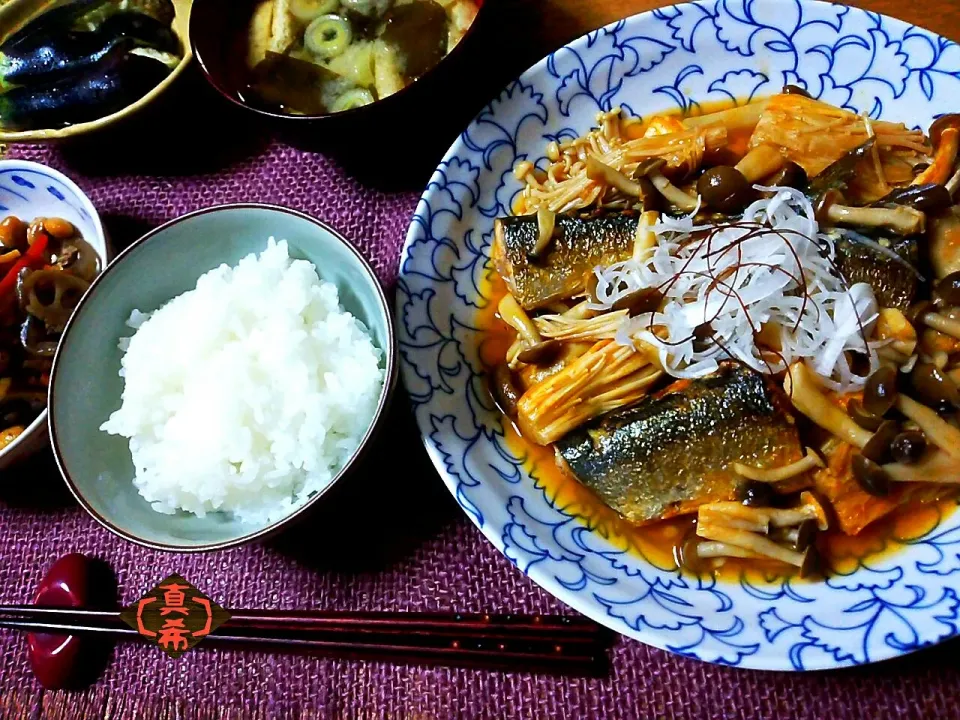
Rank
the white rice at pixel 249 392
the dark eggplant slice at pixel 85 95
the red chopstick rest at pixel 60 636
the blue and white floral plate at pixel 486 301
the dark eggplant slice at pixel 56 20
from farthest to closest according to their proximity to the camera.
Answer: the dark eggplant slice at pixel 56 20 → the dark eggplant slice at pixel 85 95 → the red chopstick rest at pixel 60 636 → the white rice at pixel 249 392 → the blue and white floral plate at pixel 486 301

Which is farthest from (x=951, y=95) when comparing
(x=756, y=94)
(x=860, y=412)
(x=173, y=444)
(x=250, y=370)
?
(x=173, y=444)

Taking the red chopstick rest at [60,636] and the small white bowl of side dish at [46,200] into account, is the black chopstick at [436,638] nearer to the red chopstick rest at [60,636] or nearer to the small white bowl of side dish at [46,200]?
the red chopstick rest at [60,636]

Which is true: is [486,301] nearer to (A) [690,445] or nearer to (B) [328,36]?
(A) [690,445]

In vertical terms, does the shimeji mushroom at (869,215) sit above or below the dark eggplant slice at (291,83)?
above

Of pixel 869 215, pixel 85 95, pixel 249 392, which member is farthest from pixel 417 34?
pixel 869 215

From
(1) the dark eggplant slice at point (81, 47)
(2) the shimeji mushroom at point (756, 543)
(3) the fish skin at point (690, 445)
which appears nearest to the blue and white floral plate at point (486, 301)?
(2) the shimeji mushroom at point (756, 543)

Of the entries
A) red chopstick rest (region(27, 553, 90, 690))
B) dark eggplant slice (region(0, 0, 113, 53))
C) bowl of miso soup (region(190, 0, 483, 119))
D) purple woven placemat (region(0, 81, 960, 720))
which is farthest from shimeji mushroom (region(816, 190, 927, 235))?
dark eggplant slice (region(0, 0, 113, 53))

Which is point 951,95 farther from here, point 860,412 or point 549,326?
point 549,326
